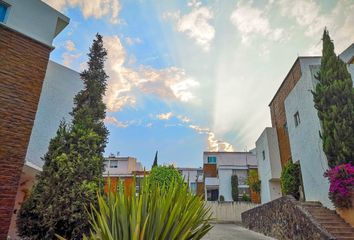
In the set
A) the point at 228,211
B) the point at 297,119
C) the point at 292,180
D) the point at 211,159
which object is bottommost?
the point at 228,211

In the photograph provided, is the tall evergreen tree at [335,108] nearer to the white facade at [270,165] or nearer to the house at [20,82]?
the white facade at [270,165]

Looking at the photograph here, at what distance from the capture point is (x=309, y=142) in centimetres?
1364

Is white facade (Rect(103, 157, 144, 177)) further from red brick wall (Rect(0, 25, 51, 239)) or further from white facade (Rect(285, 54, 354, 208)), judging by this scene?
red brick wall (Rect(0, 25, 51, 239))

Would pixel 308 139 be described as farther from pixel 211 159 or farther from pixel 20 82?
pixel 211 159

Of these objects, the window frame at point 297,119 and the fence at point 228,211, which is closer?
the window frame at point 297,119

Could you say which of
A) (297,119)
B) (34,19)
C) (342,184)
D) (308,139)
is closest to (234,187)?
(297,119)

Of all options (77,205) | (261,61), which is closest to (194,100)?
(261,61)

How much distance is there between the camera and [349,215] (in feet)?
29.5

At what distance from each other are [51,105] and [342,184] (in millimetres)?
15133

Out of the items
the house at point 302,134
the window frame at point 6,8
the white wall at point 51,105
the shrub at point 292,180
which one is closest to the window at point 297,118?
the house at point 302,134

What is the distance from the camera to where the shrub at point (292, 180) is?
1530 centimetres

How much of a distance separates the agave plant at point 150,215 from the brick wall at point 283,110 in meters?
18.1

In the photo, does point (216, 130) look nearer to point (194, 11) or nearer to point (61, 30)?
point (194, 11)

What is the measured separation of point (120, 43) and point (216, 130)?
10103 millimetres
